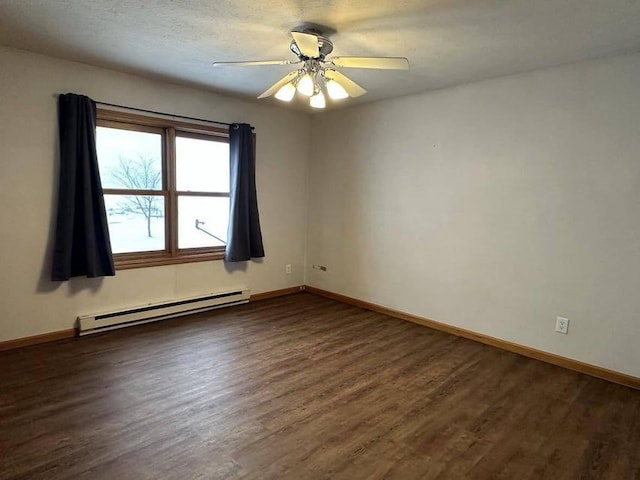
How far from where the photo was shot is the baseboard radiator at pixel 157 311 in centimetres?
349

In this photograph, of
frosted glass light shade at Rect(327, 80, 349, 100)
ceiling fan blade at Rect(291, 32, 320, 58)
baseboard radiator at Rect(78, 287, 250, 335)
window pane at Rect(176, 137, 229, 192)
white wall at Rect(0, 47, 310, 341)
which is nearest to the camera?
ceiling fan blade at Rect(291, 32, 320, 58)

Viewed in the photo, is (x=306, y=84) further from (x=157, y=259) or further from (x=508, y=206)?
(x=157, y=259)

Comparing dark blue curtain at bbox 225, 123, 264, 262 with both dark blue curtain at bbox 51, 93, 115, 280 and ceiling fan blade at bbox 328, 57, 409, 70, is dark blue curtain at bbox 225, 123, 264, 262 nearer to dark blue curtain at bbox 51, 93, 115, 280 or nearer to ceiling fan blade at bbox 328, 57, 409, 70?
dark blue curtain at bbox 51, 93, 115, 280

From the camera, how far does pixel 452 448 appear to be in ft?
6.74

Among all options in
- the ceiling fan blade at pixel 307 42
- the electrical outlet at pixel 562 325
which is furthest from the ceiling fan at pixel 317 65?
the electrical outlet at pixel 562 325

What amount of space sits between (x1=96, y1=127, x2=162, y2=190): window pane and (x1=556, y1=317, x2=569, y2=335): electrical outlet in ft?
13.1

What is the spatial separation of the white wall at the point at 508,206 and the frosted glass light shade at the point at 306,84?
177cm

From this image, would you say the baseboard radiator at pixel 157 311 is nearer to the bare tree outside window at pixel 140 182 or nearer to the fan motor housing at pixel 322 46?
the bare tree outside window at pixel 140 182

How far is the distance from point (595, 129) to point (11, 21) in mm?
4259

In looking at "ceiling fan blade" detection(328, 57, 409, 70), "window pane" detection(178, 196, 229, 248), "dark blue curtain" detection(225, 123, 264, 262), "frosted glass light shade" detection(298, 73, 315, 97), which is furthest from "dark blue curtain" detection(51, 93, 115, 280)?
"ceiling fan blade" detection(328, 57, 409, 70)

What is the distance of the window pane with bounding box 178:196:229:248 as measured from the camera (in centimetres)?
418

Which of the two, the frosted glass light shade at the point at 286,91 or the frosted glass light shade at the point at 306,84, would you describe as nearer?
the frosted glass light shade at the point at 306,84

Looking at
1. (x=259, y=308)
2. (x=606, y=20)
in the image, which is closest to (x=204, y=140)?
(x=259, y=308)

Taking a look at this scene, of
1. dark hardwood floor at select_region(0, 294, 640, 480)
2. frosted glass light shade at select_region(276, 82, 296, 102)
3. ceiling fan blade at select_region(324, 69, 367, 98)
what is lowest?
dark hardwood floor at select_region(0, 294, 640, 480)
